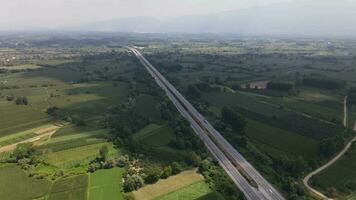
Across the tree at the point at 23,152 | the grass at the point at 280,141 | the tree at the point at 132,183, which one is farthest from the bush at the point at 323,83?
the tree at the point at 23,152

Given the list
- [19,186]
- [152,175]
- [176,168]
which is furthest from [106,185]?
[19,186]

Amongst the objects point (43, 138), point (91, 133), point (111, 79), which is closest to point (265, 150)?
point (91, 133)

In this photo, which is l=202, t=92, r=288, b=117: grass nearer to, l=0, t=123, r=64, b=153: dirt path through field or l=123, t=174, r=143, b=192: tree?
l=0, t=123, r=64, b=153: dirt path through field

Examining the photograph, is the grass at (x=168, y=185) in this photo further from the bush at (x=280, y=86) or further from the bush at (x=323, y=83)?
the bush at (x=323, y=83)

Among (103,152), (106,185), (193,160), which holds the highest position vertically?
(103,152)

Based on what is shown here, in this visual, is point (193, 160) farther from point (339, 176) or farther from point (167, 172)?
point (339, 176)

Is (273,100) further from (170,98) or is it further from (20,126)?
(20,126)
